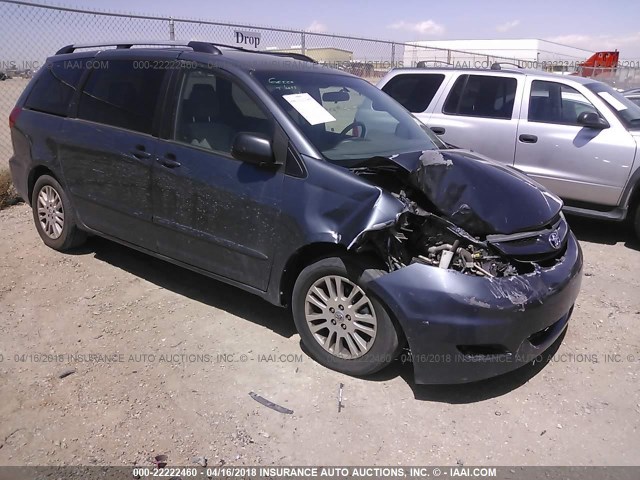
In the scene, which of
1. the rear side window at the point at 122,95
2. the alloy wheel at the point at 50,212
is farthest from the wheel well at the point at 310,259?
the alloy wheel at the point at 50,212

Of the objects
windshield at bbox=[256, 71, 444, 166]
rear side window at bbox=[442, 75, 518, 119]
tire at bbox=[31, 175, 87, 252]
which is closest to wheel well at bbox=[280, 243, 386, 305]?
windshield at bbox=[256, 71, 444, 166]

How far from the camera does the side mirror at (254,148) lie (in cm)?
335

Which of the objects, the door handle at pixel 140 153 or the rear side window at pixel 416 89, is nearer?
the door handle at pixel 140 153

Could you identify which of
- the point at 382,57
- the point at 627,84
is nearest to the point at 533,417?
the point at 382,57

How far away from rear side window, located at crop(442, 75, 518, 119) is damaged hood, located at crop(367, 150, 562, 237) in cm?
320

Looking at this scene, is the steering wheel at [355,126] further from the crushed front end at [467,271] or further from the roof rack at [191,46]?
the roof rack at [191,46]

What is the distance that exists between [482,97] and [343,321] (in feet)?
14.4

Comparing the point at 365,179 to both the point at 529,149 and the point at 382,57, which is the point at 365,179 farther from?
the point at 382,57

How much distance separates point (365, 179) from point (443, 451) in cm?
157

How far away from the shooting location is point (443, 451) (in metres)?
2.76

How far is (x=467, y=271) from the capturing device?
3008mm

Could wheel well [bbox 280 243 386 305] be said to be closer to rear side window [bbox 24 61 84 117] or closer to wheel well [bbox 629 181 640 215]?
rear side window [bbox 24 61 84 117]

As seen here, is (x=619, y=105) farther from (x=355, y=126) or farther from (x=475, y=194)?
(x=475, y=194)

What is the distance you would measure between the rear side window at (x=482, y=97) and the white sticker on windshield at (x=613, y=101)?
96 cm
